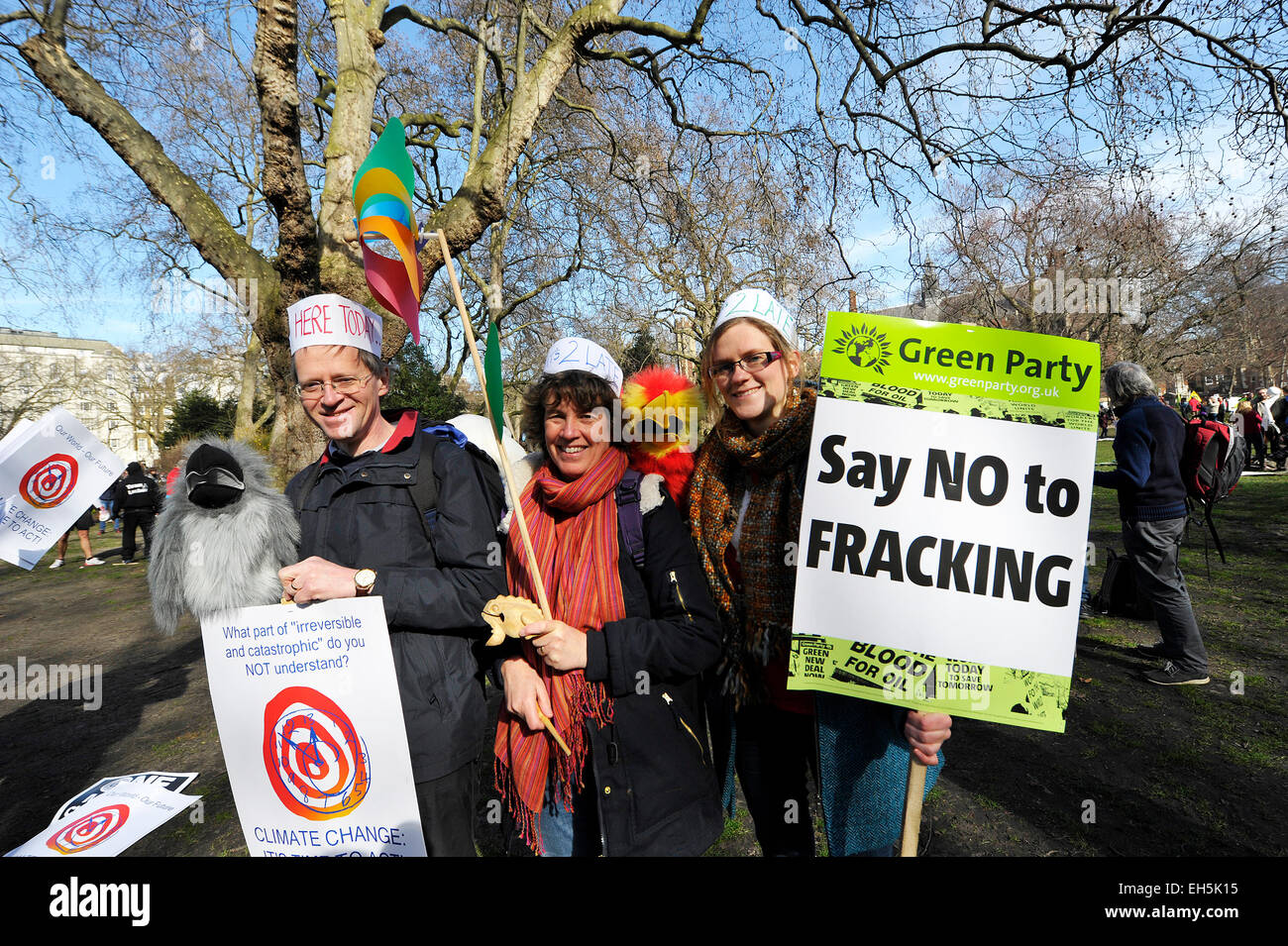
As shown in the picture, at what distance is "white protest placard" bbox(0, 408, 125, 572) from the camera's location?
210 cm

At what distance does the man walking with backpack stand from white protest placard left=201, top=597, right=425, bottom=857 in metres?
4.50

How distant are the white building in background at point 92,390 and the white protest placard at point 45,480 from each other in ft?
60.7

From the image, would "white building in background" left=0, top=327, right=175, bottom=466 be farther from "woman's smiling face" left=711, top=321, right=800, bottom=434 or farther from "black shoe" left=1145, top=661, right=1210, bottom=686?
"black shoe" left=1145, top=661, right=1210, bottom=686

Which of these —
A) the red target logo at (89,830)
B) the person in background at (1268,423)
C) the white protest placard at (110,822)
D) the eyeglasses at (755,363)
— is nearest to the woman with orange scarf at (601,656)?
the eyeglasses at (755,363)

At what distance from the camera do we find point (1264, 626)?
5312 mm

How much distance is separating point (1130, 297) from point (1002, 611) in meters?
20.3

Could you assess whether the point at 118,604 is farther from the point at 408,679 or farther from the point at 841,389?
the point at 841,389

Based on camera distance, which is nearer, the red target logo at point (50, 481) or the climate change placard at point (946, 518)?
the climate change placard at point (946, 518)

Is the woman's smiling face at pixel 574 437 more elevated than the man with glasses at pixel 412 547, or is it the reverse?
the woman's smiling face at pixel 574 437

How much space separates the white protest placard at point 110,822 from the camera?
1811 millimetres

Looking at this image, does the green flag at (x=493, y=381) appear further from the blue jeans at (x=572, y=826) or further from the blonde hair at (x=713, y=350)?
the blue jeans at (x=572, y=826)

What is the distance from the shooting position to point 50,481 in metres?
2.14
